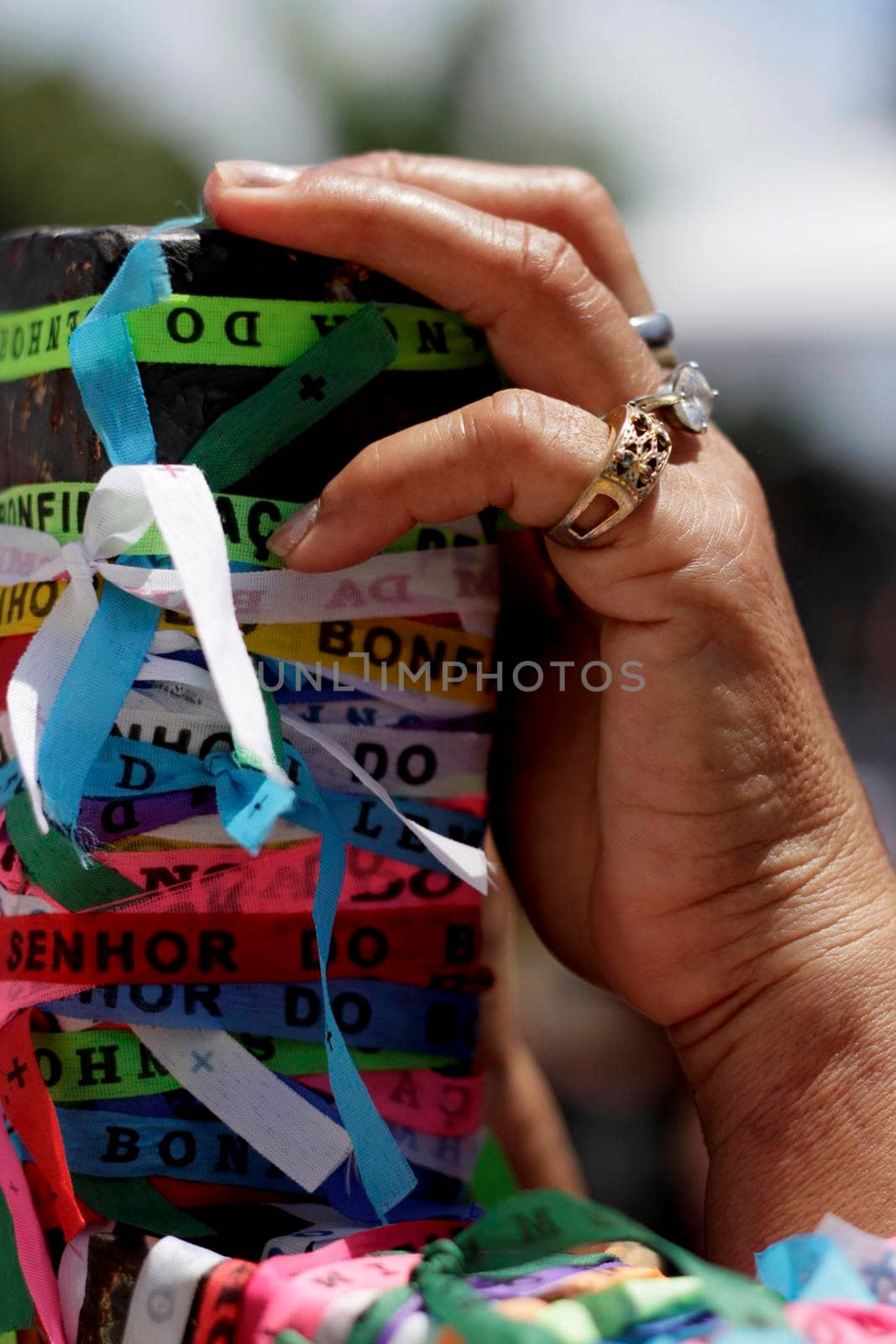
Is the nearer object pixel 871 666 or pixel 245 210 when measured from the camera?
pixel 245 210

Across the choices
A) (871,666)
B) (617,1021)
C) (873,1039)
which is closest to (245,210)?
(873,1039)

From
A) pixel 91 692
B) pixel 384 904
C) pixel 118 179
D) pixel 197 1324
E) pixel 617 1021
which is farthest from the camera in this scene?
pixel 118 179

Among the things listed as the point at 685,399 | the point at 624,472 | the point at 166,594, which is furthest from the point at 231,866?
the point at 685,399

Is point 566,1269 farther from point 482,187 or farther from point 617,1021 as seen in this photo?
point 617,1021

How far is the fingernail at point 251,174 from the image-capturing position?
35.8 inches

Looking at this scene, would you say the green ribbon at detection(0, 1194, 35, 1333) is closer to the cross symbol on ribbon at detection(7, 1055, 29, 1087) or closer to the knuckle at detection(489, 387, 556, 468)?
the cross symbol on ribbon at detection(7, 1055, 29, 1087)

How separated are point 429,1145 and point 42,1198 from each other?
0.31m

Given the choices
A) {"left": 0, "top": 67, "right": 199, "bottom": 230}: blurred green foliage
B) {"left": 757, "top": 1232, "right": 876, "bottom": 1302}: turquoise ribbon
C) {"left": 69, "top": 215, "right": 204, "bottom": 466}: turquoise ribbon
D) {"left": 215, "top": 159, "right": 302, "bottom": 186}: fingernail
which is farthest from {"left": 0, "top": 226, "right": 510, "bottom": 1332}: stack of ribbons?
{"left": 0, "top": 67, "right": 199, "bottom": 230}: blurred green foliage

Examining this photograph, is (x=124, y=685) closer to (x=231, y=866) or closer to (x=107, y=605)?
(x=107, y=605)

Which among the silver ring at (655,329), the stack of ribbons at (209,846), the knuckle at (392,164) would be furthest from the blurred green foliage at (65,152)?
the stack of ribbons at (209,846)

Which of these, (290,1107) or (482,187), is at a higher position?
(482,187)

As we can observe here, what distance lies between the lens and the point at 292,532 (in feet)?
2.85

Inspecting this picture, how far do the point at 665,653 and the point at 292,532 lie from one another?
0.32 metres

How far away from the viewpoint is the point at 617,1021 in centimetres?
277
